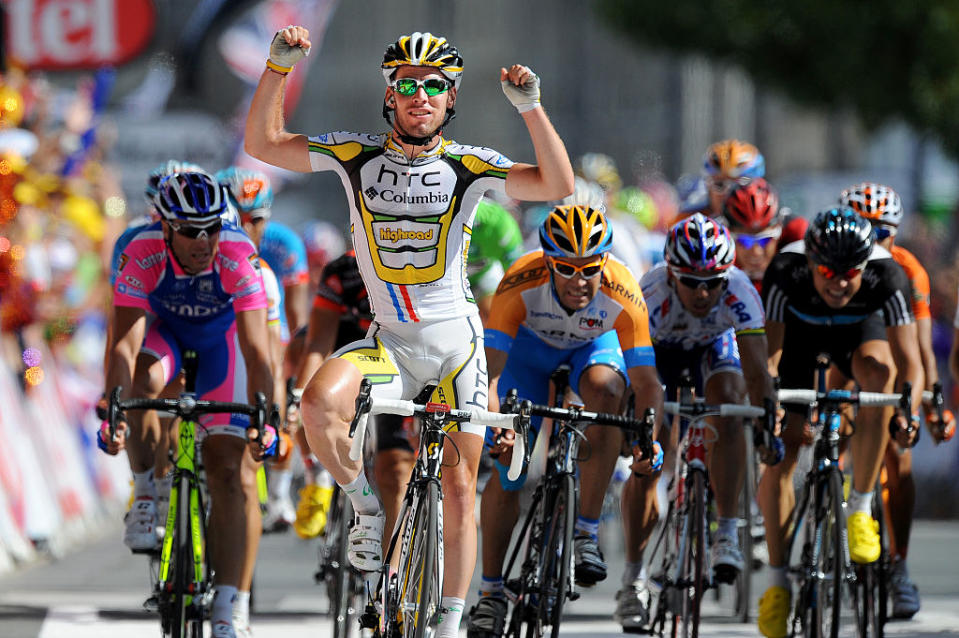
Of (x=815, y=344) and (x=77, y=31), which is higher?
(x=77, y=31)

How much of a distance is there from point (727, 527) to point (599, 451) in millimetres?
978

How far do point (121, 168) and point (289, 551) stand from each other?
18.7m

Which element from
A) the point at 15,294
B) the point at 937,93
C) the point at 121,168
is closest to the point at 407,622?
the point at 15,294

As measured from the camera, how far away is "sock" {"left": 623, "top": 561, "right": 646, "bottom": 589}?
924 centimetres

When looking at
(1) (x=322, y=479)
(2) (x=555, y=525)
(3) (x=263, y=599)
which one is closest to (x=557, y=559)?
(2) (x=555, y=525)

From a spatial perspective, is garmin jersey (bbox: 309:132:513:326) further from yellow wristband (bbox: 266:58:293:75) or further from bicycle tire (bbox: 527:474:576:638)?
bicycle tire (bbox: 527:474:576:638)

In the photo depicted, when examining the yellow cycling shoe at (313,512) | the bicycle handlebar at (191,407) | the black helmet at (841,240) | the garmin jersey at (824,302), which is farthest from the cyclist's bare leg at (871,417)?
the bicycle handlebar at (191,407)

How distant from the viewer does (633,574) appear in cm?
925

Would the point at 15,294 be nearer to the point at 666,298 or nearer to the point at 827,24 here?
the point at 666,298

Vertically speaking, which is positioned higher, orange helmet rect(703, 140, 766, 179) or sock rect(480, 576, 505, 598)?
orange helmet rect(703, 140, 766, 179)

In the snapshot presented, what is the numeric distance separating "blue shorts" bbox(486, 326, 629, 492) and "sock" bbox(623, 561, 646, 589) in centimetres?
91

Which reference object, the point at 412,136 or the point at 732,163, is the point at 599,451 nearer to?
the point at 412,136

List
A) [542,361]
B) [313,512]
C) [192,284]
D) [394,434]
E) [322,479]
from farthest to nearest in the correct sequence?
[322,479]
[313,512]
[394,434]
[542,361]
[192,284]

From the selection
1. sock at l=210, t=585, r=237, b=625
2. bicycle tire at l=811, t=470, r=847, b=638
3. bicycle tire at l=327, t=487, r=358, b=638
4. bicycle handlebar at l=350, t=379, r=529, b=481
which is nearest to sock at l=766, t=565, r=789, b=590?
bicycle tire at l=811, t=470, r=847, b=638
